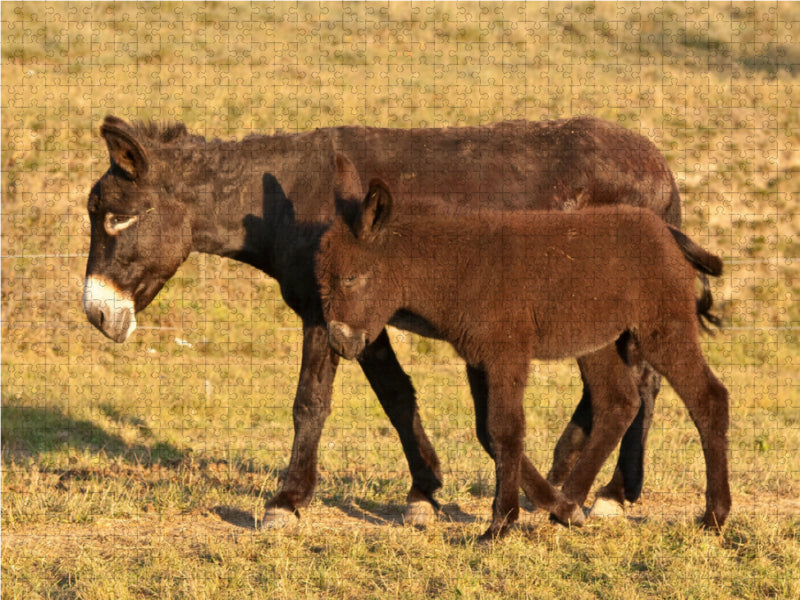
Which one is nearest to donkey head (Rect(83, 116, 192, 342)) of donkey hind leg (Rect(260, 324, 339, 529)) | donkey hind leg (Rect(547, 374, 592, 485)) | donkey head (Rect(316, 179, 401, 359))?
donkey hind leg (Rect(260, 324, 339, 529))

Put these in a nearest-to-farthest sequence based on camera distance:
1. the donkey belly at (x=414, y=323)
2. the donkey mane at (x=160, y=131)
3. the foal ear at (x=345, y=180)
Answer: the foal ear at (x=345, y=180)
the donkey belly at (x=414, y=323)
the donkey mane at (x=160, y=131)

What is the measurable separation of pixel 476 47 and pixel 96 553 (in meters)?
24.2

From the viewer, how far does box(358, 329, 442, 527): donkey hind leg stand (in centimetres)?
709

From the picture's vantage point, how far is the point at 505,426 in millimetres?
5855

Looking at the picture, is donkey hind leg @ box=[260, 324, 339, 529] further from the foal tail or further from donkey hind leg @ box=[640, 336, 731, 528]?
the foal tail

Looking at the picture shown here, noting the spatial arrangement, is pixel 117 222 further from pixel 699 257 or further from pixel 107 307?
pixel 699 257

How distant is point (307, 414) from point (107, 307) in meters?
1.58

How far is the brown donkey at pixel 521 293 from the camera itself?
595 centimetres

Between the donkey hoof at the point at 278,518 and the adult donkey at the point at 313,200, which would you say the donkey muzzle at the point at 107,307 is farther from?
the donkey hoof at the point at 278,518

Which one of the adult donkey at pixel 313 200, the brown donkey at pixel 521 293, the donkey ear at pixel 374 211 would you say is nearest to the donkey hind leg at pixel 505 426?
the brown donkey at pixel 521 293

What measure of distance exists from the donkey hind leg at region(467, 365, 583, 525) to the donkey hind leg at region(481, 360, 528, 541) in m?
0.20

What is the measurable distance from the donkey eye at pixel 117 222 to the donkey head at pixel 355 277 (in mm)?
1550

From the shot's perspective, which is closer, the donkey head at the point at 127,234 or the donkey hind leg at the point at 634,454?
the donkey head at the point at 127,234

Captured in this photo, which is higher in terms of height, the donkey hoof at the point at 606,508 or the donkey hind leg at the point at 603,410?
the donkey hind leg at the point at 603,410
